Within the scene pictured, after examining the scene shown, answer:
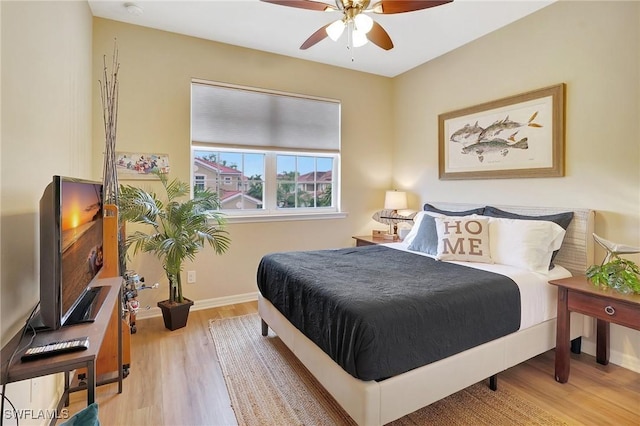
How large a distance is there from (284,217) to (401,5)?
7.81 feet

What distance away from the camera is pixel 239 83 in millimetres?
3537

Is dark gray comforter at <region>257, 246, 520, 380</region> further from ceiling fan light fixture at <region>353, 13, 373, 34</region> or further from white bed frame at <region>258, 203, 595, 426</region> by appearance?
ceiling fan light fixture at <region>353, 13, 373, 34</region>

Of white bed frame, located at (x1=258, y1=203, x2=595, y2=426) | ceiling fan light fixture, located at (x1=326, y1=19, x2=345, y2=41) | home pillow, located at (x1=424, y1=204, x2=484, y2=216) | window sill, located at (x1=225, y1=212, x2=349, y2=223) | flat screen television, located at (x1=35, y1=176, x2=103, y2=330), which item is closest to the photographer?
flat screen television, located at (x1=35, y1=176, x2=103, y2=330)

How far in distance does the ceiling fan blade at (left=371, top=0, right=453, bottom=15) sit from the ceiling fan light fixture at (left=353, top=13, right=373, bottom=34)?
0.22 ft

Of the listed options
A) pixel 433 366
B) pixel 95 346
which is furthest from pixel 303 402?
pixel 95 346

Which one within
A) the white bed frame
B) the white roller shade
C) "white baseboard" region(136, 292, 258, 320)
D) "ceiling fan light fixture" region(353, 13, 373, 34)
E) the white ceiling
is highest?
the white ceiling

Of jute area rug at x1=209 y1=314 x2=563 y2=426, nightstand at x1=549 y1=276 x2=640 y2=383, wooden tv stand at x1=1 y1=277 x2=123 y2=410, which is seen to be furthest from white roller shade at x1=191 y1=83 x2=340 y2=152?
nightstand at x1=549 y1=276 x2=640 y2=383

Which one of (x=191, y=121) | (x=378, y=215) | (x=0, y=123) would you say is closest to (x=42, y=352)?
(x=0, y=123)

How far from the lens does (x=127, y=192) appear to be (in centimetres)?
271

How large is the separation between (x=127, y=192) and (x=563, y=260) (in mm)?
3507

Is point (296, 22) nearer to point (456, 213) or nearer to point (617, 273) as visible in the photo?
point (456, 213)

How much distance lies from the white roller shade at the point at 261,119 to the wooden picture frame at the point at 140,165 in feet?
1.30

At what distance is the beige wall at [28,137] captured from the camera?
126 cm

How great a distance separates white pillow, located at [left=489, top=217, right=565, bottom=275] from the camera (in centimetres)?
238
